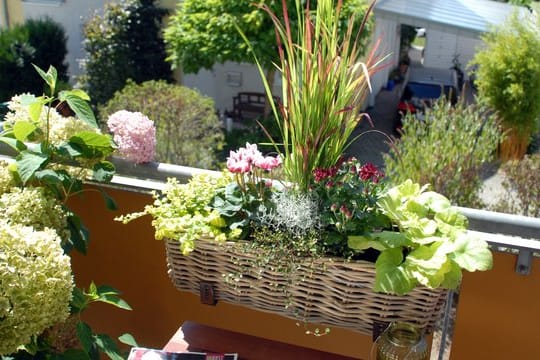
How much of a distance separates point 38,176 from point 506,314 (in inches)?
59.4

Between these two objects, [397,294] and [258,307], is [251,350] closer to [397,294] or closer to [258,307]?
[258,307]

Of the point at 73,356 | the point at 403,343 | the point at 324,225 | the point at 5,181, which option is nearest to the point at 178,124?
the point at 5,181

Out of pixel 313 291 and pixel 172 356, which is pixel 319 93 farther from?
pixel 172 356

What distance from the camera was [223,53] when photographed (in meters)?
7.79

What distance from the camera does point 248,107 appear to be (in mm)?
10273

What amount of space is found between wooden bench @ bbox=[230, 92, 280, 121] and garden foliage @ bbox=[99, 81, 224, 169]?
360 centimetres

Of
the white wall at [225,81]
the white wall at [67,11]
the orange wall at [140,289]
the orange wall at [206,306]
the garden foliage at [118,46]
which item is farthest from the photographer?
the white wall at [67,11]

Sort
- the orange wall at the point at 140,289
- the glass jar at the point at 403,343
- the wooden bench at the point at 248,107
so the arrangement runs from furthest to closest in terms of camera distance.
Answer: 1. the wooden bench at the point at 248,107
2. the orange wall at the point at 140,289
3. the glass jar at the point at 403,343

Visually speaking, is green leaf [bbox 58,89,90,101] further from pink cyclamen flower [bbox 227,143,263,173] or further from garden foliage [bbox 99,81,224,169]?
garden foliage [bbox 99,81,224,169]

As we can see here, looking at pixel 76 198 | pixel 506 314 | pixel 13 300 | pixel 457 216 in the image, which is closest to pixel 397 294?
pixel 457 216

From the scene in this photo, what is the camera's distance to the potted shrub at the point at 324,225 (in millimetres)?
1475

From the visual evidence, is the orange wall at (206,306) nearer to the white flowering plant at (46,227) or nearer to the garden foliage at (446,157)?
the white flowering plant at (46,227)

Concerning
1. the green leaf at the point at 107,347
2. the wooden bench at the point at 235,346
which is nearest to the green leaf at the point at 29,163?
the green leaf at the point at 107,347

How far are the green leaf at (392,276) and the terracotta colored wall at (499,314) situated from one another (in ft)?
1.56
